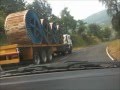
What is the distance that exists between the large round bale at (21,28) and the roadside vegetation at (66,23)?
7.91m

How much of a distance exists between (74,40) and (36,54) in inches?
1976

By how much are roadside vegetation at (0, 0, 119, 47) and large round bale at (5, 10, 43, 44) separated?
7910 millimetres

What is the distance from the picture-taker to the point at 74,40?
72312 mm

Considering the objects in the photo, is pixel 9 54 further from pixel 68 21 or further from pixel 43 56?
pixel 68 21

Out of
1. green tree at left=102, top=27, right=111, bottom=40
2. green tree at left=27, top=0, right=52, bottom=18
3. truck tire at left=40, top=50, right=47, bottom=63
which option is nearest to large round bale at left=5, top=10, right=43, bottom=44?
truck tire at left=40, top=50, right=47, bottom=63

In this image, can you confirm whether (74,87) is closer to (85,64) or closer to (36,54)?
(85,64)

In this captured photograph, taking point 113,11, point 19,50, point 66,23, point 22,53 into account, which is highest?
point 113,11

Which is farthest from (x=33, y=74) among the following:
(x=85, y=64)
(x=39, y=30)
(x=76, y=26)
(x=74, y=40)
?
(x=76, y=26)

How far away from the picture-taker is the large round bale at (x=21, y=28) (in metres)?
22.2

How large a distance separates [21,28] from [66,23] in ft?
198

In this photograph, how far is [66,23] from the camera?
270ft

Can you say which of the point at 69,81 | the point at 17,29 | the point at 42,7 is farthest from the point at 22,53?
the point at 42,7

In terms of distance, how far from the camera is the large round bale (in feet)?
72.7

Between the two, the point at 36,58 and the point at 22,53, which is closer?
the point at 22,53
